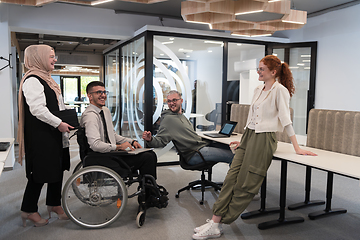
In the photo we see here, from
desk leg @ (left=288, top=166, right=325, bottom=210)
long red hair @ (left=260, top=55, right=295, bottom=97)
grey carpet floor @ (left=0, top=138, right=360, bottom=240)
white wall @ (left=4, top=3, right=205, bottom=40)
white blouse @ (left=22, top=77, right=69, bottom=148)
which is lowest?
grey carpet floor @ (left=0, top=138, right=360, bottom=240)

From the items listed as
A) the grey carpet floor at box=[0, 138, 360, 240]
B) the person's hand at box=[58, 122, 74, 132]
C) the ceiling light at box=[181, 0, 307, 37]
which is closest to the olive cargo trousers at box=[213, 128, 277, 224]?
the grey carpet floor at box=[0, 138, 360, 240]

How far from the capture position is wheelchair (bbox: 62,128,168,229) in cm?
267

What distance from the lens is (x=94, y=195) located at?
275 cm

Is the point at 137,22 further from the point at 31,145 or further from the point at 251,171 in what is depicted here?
the point at 251,171

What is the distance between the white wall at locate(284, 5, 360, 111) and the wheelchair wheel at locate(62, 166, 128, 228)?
454 centimetres

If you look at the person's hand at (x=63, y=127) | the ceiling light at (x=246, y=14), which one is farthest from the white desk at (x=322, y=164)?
the person's hand at (x=63, y=127)

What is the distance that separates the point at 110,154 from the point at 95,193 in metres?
0.37

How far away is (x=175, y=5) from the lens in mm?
5629

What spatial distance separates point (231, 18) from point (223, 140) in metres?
1.61

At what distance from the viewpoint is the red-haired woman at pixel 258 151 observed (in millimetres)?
2576

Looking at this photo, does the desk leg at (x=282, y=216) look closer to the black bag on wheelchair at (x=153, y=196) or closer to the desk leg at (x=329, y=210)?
the desk leg at (x=329, y=210)

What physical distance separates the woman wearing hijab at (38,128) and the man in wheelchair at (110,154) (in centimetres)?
22

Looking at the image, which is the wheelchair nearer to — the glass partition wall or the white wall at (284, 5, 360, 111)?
the glass partition wall

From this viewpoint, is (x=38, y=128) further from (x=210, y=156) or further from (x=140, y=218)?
(x=210, y=156)
